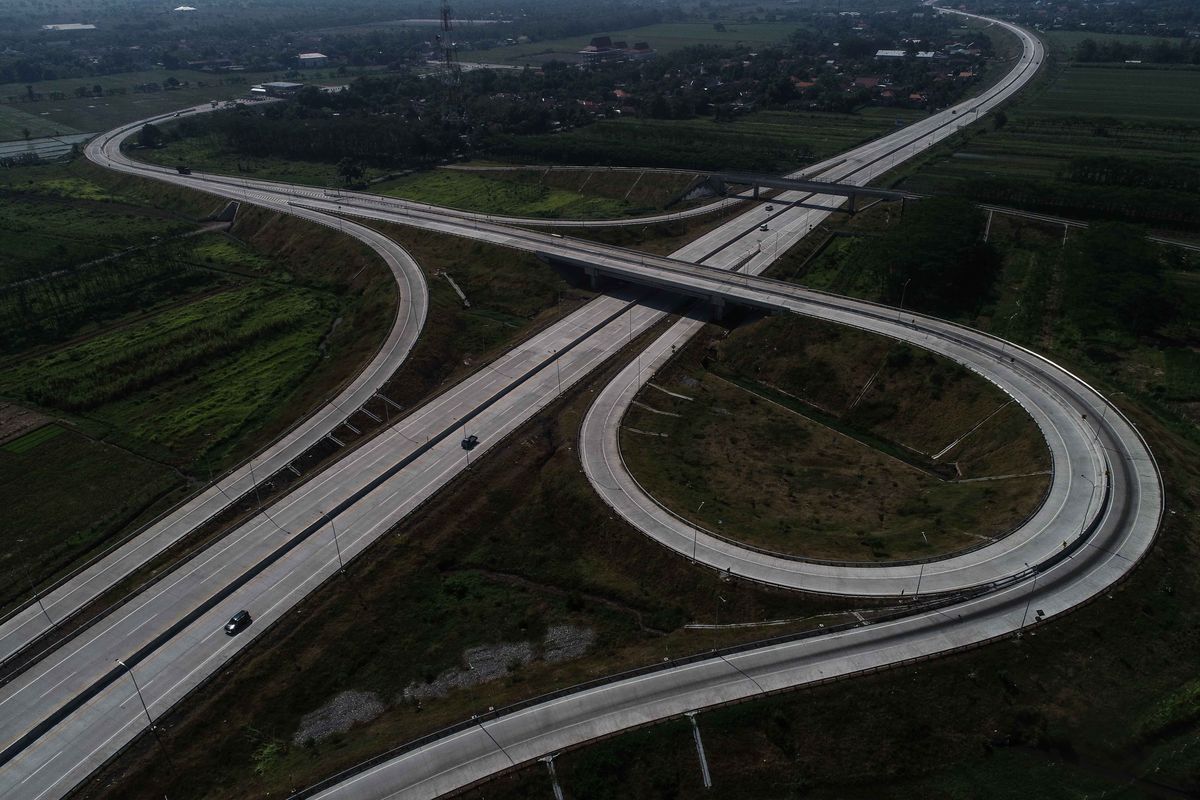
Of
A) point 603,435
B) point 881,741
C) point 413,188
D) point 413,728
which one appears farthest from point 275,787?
point 413,188

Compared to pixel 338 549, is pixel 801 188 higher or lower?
higher

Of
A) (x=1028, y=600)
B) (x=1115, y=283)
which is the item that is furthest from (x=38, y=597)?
(x=1115, y=283)

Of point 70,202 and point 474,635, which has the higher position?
point 70,202

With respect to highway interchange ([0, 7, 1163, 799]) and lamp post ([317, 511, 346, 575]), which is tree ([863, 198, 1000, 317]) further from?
lamp post ([317, 511, 346, 575])

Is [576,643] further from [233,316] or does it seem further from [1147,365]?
[233,316]

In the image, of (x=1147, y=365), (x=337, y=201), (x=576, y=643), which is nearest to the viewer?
(x=576, y=643)

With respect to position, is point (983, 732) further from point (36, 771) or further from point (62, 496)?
point (62, 496)

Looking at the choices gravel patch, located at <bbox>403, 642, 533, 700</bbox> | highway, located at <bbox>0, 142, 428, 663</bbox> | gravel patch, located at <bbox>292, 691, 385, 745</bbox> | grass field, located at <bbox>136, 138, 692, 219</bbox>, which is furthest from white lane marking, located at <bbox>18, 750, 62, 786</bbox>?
grass field, located at <bbox>136, 138, 692, 219</bbox>
